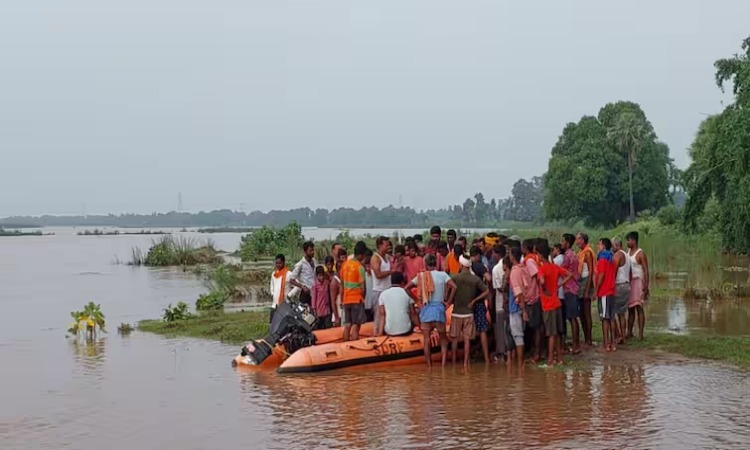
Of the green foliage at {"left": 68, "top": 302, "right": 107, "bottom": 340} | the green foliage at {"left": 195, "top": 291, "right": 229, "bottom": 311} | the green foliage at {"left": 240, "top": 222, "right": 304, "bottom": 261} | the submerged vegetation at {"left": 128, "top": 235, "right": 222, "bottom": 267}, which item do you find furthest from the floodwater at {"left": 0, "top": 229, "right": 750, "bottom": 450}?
the submerged vegetation at {"left": 128, "top": 235, "right": 222, "bottom": 267}

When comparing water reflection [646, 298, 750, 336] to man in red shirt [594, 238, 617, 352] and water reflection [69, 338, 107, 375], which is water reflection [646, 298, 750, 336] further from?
water reflection [69, 338, 107, 375]

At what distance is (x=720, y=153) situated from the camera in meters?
23.2

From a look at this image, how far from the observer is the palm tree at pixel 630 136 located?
59969 mm

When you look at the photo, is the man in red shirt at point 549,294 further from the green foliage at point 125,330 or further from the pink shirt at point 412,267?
the green foliage at point 125,330

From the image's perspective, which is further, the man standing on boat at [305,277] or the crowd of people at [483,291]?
the man standing on boat at [305,277]

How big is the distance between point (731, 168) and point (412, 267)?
1294 cm

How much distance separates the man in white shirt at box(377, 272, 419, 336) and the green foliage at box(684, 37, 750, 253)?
12005 mm

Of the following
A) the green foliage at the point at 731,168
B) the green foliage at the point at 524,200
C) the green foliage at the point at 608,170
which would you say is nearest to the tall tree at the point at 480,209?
the green foliage at the point at 524,200

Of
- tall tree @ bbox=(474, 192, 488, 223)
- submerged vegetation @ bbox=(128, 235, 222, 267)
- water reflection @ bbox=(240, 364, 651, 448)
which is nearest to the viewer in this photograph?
water reflection @ bbox=(240, 364, 651, 448)

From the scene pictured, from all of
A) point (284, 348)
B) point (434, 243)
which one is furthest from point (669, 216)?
point (284, 348)

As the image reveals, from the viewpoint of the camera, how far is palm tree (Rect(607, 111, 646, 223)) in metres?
60.0

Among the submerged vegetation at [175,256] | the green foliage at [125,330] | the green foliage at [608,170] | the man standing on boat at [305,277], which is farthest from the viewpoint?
the green foliage at [608,170]

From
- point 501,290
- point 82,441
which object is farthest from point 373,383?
point 82,441

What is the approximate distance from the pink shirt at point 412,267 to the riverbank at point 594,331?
242cm
